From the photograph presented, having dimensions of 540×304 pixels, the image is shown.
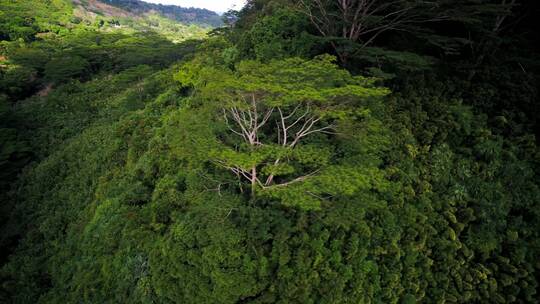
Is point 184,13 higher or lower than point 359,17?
lower

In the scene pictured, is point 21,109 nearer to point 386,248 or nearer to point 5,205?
point 5,205

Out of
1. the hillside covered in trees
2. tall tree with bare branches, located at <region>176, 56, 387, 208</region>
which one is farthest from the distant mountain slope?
tall tree with bare branches, located at <region>176, 56, 387, 208</region>

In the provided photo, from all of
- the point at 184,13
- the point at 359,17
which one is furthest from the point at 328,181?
the point at 184,13

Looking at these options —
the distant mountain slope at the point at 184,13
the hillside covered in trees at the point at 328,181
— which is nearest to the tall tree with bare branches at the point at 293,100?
the hillside covered in trees at the point at 328,181

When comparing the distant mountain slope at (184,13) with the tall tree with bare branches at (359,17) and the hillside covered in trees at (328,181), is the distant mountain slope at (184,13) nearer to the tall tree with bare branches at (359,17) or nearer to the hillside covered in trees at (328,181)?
the hillside covered in trees at (328,181)

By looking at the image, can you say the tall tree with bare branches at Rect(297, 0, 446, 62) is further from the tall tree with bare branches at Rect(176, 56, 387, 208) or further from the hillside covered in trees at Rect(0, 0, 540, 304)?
the tall tree with bare branches at Rect(176, 56, 387, 208)

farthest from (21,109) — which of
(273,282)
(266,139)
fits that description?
(273,282)

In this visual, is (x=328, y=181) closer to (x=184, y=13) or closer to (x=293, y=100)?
(x=293, y=100)

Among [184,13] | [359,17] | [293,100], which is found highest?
[359,17]
